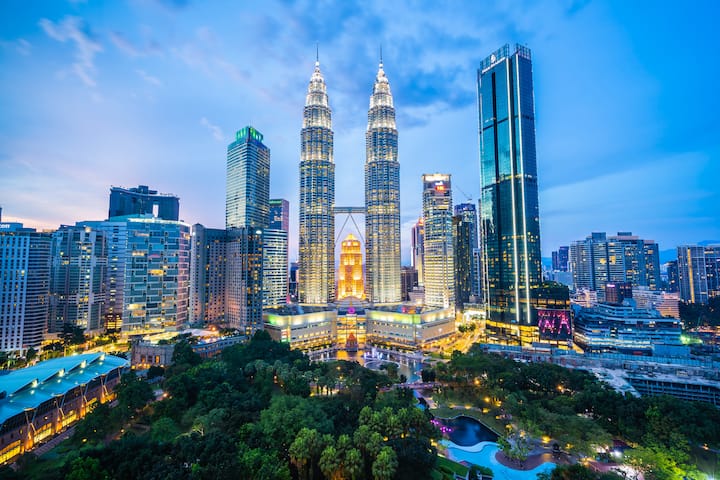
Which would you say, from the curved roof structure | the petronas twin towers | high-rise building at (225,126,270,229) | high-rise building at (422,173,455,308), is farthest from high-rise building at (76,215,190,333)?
high-rise building at (422,173,455,308)

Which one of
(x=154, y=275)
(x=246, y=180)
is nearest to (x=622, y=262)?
(x=246, y=180)

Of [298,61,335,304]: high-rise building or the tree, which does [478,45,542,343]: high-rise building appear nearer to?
[298,61,335,304]: high-rise building

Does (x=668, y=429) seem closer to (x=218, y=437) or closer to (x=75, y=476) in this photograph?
(x=218, y=437)

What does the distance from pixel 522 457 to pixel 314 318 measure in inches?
2591

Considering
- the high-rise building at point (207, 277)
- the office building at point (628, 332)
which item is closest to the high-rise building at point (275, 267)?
the high-rise building at point (207, 277)

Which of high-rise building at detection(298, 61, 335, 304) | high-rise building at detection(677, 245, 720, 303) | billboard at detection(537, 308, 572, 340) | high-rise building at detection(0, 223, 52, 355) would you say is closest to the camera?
high-rise building at detection(0, 223, 52, 355)

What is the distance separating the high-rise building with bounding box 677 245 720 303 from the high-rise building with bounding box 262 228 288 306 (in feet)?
509

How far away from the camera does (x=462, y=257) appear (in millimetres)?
146500

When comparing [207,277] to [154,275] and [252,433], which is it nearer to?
[154,275]

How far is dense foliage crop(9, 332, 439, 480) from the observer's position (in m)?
27.3

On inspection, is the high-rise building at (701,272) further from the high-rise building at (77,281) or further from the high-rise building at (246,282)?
the high-rise building at (77,281)

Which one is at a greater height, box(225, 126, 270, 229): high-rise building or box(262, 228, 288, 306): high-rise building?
box(225, 126, 270, 229): high-rise building

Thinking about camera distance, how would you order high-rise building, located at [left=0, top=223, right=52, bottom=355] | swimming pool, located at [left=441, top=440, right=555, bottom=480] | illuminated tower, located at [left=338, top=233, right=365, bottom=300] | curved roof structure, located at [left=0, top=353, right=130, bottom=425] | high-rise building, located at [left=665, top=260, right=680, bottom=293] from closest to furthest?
swimming pool, located at [left=441, top=440, right=555, bottom=480] < curved roof structure, located at [left=0, top=353, right=130, bottom=425] < high-rise building, located at [left=0, top=223, right=52, bottom=355] < illuminated tower, located at [left=338, top=233, right=365, bottom=300] < high-rise building, located at [left=665, top=260, right=680, bottom=293]

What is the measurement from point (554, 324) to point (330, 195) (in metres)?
84.2
